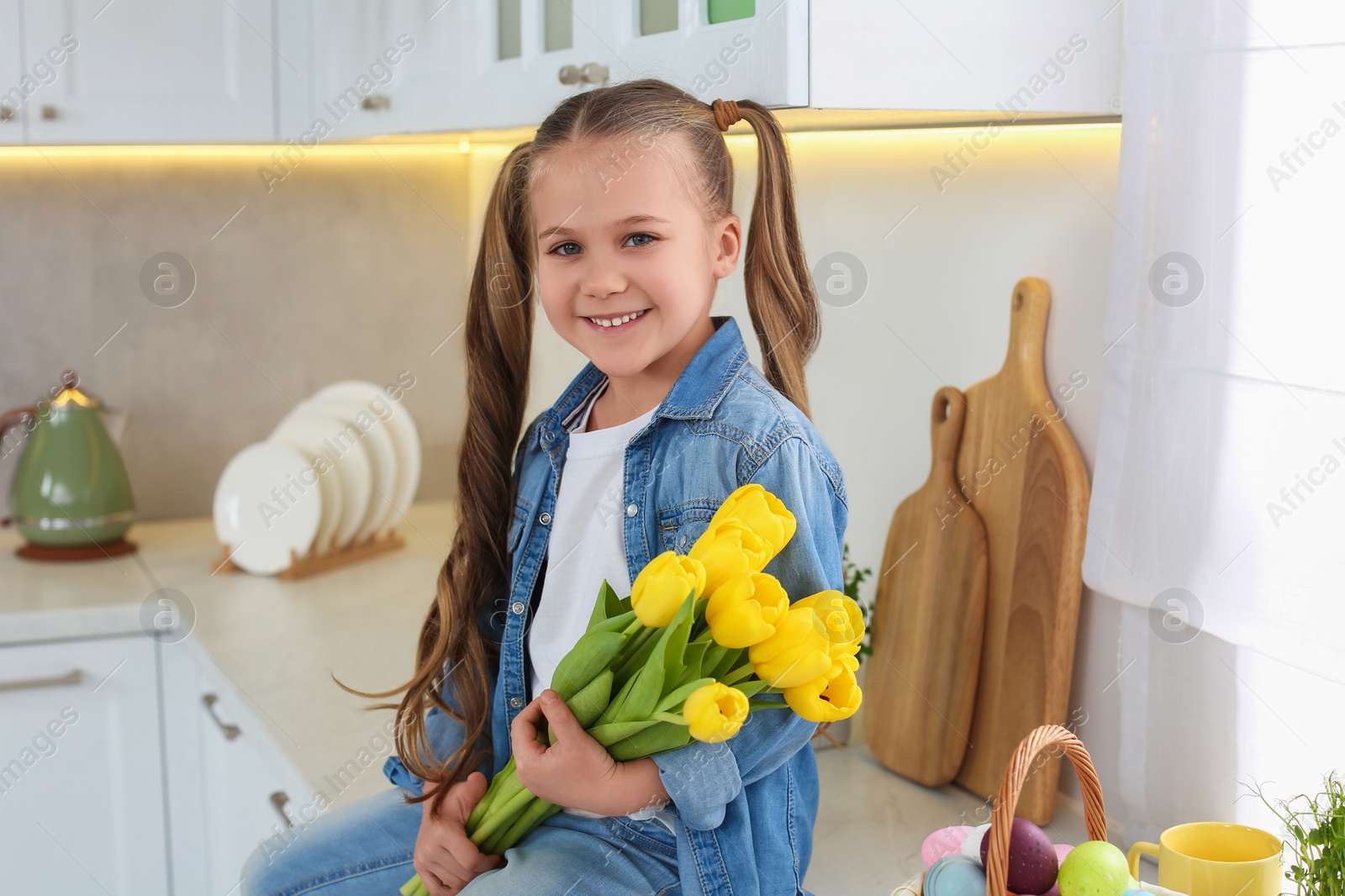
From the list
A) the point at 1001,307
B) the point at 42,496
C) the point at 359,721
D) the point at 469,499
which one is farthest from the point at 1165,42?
the point at 42,496

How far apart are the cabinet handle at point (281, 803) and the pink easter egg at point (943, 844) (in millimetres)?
768

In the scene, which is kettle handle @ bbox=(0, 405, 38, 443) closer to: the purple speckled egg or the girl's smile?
the girl's smile

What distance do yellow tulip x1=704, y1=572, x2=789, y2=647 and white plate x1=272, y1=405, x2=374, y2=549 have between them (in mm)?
1419

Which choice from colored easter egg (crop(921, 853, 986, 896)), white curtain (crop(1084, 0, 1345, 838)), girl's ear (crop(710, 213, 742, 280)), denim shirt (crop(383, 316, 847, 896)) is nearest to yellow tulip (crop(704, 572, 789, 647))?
denim shirt (crop(383, 316, 847, 896))

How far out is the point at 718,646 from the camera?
64 centimetres

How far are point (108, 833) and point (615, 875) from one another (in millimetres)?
1203

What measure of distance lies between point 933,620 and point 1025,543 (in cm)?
13

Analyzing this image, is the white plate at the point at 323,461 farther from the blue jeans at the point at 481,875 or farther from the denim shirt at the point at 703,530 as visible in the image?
the denim shirt at the point at 703,530

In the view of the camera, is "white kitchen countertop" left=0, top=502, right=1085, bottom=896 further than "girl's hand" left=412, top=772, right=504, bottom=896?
Yes

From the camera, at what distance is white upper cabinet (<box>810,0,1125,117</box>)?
0.92 metres

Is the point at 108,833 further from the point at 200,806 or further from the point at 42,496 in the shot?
the point at 42,496

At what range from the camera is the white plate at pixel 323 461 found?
6.16 feet

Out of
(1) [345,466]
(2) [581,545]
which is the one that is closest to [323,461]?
(1) [345,466]

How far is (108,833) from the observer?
1664 mm
